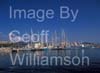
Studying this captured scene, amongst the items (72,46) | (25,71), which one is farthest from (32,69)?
(72,46)

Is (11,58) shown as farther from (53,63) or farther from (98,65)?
(98,65)

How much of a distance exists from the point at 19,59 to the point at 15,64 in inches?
3.0

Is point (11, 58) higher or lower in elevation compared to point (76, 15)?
lower

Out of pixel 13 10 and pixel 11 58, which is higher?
pixel 13 10

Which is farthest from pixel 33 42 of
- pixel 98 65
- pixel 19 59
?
pixel 98 65

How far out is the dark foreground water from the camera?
602 cm

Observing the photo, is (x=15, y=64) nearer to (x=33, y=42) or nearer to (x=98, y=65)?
(x=33, y=42)

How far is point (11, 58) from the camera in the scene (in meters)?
6.04

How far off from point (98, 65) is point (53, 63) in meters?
0.46

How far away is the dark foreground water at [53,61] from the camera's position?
6.02 meters

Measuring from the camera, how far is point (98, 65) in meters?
6.14

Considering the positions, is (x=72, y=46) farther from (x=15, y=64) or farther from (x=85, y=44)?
(x=15, y=64)

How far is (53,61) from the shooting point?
6000 millimetres

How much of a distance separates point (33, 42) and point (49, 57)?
21 centimetres
